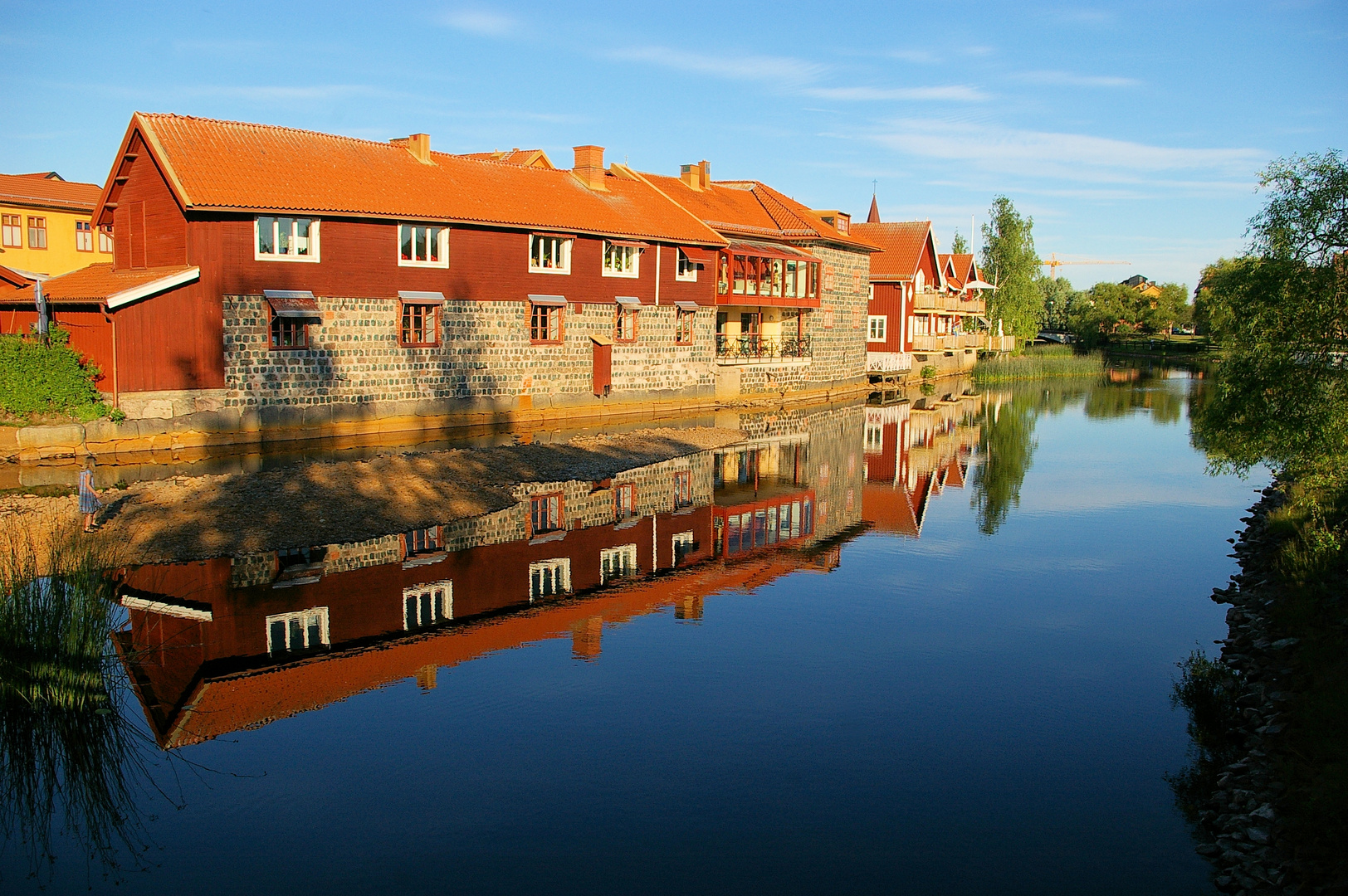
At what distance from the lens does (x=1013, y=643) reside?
12.9 metres

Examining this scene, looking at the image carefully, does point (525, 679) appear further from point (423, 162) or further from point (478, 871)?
point (423, 162)

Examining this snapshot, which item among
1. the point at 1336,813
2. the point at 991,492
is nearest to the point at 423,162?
the point at 991,492

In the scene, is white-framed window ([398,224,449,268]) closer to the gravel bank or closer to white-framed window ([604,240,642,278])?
white-framed window ([604,240,642,278])

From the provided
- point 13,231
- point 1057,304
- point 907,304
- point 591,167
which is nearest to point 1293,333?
point 591,167

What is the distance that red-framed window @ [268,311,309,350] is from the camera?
27.3 m

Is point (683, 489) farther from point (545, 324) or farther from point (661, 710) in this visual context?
point (545, 324)

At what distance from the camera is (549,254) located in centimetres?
3412

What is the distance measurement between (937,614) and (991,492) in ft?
36.0

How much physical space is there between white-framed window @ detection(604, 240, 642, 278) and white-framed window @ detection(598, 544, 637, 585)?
20288 mm

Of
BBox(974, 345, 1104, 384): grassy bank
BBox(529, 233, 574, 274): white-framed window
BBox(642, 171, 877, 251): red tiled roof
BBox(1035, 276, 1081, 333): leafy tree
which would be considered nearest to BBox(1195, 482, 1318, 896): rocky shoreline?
BBox(529, 233, 574, 274): white-framed window

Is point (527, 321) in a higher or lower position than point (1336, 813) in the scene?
higher

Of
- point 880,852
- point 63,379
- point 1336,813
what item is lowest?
point 880,852

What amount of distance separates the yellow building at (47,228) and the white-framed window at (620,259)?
1888 cm

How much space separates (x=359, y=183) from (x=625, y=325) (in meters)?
10.4
